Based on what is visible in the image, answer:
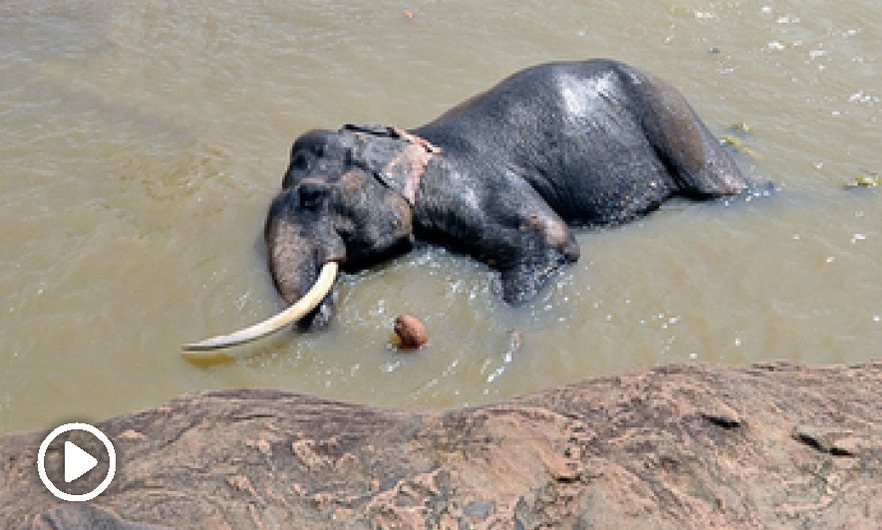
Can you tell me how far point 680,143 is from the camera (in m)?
6.03

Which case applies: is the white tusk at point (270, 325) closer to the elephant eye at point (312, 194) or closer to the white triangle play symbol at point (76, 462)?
the elephant eye at point (312, 194)

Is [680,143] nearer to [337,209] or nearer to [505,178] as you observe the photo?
[505,178]

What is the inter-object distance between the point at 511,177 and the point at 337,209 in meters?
1.17

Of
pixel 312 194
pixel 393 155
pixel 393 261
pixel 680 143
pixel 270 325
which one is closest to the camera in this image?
pixel 270 325

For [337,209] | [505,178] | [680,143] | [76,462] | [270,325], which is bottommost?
[270,325]

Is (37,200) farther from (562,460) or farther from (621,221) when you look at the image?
(562,460)

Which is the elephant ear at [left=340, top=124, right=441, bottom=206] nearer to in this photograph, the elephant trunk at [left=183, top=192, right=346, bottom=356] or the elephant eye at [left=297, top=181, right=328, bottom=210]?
the elephant eye at [left=297, top=181, right=328, bottom=210]

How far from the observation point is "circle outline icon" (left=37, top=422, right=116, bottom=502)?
2.38 m

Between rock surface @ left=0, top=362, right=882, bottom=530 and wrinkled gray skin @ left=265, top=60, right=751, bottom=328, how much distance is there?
86.9 inches

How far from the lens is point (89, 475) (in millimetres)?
2473

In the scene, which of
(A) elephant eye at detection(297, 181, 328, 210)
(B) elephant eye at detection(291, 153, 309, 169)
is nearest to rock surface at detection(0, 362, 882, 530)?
(A) elephant eye at detection(297, 181, 328, 210)

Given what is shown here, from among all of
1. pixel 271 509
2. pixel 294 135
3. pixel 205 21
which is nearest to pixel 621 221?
pixel 294 135

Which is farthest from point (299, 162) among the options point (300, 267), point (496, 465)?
point (496, 465)

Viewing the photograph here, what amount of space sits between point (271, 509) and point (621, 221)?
161 inches
